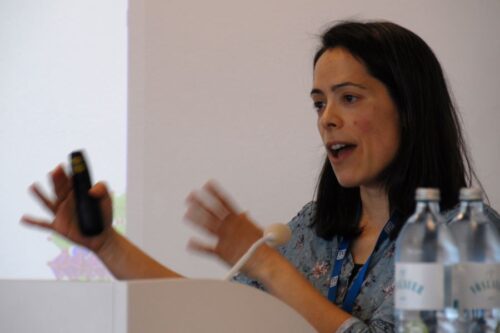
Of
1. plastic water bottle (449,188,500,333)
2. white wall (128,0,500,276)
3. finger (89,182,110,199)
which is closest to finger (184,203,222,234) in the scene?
finger (89,182,110,199)

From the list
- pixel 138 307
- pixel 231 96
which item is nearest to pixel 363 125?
pixel 138 307

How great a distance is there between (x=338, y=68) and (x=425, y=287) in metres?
0.85

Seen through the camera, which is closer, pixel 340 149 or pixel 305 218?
pixel 340 149

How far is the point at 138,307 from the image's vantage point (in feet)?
4.36

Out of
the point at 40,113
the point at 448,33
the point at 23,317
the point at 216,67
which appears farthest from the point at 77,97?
the point at 23,317

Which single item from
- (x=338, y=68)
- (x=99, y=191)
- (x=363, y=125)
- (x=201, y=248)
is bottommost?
(x=201, y=248)

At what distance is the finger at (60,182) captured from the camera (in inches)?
77.1

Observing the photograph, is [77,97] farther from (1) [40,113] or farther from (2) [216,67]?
(2) [216,67]

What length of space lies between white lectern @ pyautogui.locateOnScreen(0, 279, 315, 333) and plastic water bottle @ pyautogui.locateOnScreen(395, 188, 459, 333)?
0.24 metres

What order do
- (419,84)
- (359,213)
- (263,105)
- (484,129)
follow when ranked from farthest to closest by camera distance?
(263,105), (484,129), (359,213), (419,84)

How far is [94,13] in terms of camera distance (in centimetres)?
321

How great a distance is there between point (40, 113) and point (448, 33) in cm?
147

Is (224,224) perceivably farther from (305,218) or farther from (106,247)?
(305,218)

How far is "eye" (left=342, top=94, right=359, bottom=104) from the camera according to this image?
6.73 ft
